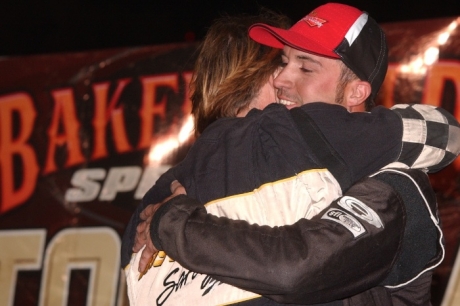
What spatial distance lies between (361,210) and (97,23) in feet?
10.7

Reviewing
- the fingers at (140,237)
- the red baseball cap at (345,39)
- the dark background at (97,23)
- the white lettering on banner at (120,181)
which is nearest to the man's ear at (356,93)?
the red baseball cap at (345,39)

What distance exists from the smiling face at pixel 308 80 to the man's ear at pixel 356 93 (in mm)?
39

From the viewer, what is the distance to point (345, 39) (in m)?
1.71

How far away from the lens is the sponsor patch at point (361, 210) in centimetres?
135

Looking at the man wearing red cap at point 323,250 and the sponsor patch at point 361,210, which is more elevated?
the sponsor patch at point 361,210

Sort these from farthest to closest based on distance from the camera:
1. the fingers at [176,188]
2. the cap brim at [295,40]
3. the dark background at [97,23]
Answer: the dark background at [97,23]
the cap brim at [295,40]
the fingers at [176,188]

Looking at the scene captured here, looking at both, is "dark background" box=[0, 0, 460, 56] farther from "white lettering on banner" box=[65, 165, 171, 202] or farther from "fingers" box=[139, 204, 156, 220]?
"fingers" box=[139, 204, 156, 220]

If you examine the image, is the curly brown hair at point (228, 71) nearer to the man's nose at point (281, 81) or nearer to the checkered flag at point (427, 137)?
the man's nose at point (281, 81)

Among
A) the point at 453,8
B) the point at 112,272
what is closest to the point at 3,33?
the point at 112,272

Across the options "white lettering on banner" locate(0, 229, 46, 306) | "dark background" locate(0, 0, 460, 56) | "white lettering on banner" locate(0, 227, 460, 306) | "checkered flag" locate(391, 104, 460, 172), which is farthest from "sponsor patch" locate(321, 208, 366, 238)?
"dark background" locate(0, 0, 460, 56)

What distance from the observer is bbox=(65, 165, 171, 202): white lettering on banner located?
12.0 feet

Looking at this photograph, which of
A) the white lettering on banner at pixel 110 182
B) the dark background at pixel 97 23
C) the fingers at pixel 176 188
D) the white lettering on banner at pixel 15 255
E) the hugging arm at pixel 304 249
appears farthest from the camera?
the dark background at pixel 97 23

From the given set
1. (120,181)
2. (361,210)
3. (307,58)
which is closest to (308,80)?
(307,58)

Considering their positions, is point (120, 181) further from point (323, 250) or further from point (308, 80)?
point (323, 250)
